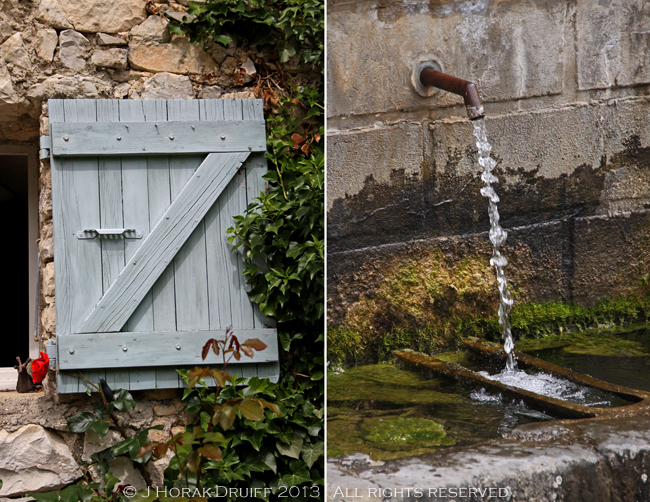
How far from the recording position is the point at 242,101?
8.22 feet

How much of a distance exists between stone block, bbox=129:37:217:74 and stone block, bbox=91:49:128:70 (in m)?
0.03

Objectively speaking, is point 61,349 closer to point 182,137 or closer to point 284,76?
point 182,137

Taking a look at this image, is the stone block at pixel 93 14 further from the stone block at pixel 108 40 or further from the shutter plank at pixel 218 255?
the shutter plank at pixel 218 255

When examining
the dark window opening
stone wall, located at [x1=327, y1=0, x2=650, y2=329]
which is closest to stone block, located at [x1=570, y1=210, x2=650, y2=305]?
stone wall, located at [x1=327, y1=0, x2=650, y2=329]

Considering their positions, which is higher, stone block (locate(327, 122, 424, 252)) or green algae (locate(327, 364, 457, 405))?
stone block (locate(327, 122, 424, 252))

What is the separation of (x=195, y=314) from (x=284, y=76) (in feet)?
3.71

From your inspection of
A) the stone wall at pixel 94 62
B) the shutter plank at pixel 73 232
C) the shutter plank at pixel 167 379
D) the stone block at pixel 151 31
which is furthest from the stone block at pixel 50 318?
the stone block at pixel 151 31

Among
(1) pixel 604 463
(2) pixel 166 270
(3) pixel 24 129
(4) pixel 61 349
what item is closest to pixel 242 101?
(2) pixel 166 270

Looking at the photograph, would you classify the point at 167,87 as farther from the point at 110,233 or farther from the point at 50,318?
the point at 50,318

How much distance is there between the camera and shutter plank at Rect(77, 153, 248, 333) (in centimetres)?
238

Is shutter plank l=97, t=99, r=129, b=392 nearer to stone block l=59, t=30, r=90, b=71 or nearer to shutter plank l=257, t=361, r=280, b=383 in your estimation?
stone block l=59, t=30, r=90, b=71

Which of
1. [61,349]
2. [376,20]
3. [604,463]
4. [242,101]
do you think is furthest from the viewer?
[242,101]

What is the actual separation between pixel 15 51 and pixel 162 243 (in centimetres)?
102

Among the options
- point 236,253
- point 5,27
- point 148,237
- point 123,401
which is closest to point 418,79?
point 236,253
